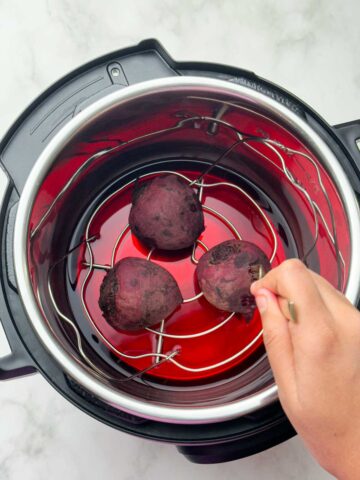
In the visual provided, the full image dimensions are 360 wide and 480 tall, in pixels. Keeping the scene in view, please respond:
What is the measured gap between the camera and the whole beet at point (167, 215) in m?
0.64

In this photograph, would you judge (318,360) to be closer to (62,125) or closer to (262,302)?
(262,302)

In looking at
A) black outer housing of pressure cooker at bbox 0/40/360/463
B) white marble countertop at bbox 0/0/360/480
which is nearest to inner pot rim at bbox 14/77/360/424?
black outer housing of pressure cooker at bbox 0/40/360/463

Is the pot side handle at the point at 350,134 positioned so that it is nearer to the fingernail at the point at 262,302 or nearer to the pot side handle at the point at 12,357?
the fingernail at the point at 262,302

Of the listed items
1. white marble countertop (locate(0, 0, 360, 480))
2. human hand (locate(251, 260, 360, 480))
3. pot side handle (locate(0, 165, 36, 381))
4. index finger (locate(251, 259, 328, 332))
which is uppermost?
white marble countertop (locate(0, 0, 360, 480))

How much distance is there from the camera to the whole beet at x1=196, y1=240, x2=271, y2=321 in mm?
620

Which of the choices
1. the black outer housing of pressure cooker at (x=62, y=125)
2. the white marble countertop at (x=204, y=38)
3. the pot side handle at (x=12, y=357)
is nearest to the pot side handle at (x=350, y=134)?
the black outer housing of pressure cooker at (x=62, y=125)

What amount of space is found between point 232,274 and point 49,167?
246mm

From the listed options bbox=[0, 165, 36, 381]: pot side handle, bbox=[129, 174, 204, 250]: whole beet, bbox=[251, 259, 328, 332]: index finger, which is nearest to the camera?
bbox=[251, 259, 328, 332]: index finger

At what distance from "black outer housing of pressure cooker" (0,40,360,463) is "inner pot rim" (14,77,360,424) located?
0.09 ft

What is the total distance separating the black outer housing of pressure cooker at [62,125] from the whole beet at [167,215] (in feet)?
0.45

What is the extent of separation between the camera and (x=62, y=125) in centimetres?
58

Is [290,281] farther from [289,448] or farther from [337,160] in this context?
[289,448]

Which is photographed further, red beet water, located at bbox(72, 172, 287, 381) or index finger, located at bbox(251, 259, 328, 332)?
red beet water, located at bbox(72, 172, 287, 381)

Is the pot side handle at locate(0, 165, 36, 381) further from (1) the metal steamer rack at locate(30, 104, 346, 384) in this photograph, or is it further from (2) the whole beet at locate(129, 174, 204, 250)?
(2) the whole beet at locate(129, 174, 204, 250)
